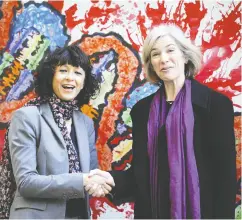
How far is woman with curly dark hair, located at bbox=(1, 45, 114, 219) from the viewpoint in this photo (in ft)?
6.60

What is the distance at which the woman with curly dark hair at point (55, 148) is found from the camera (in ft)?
6.60

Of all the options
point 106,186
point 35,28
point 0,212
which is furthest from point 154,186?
point 35,28

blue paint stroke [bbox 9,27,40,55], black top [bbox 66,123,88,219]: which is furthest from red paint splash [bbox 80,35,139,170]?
black top [bbox 66,123,88,219]

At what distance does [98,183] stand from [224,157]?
72 cm

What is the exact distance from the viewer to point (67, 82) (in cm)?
224

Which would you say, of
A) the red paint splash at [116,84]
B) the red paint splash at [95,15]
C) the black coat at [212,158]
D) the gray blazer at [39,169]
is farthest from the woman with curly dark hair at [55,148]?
A: the red paint splash at [95,15]

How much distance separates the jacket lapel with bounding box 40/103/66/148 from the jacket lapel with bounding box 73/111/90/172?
0.13 m

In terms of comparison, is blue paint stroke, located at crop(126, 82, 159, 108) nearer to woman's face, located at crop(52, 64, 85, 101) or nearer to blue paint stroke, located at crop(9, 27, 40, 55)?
woman's face, located at crop(52, 64, 85, 101)

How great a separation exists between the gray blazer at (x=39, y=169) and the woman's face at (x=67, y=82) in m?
0.19

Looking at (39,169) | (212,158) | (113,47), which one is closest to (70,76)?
(39,169)

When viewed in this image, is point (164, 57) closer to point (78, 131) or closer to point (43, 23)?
point (78, 131)

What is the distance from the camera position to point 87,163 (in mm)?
2215

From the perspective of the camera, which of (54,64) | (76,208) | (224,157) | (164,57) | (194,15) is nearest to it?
(224,157)

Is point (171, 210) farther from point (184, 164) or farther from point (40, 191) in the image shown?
point (40, 191)
